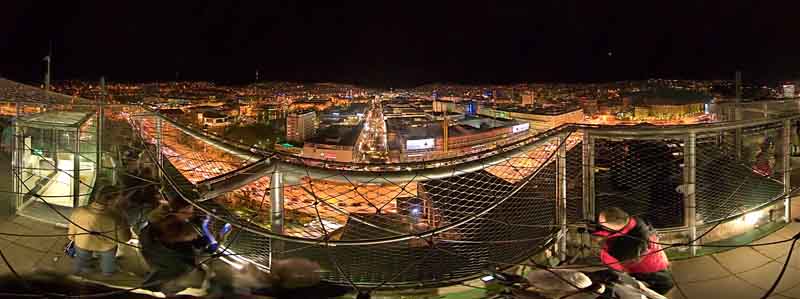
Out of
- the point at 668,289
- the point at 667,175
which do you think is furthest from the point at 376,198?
the point at 667,175

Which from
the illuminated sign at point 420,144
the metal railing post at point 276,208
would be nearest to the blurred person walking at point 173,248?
the metal railing post at point 276,208

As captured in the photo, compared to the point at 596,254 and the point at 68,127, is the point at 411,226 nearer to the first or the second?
the point at 596,254

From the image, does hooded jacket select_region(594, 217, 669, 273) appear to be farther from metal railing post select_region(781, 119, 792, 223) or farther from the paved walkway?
metal railing post select_region(781, 119, 792, 223)

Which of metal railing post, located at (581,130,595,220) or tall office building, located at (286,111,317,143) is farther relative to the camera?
tall office building, located at (286,111,317,143)

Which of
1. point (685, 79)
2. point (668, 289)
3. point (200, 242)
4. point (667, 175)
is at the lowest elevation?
point (668, 289)

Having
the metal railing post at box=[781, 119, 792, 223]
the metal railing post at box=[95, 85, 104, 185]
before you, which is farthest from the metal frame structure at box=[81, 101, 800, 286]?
the metal railing post at box=[95, 85, 104, 185]

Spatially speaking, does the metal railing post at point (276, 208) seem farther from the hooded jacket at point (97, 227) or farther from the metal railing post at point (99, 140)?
the metal railing post at point (99, 140)
